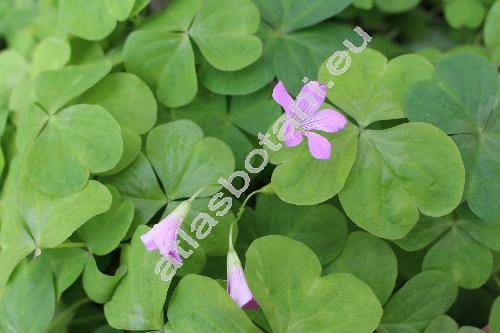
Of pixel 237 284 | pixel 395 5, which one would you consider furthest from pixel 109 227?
pixel 395 5

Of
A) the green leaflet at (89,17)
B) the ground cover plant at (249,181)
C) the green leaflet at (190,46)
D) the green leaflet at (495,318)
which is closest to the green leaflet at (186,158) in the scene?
the ground cover plant at (249,181)

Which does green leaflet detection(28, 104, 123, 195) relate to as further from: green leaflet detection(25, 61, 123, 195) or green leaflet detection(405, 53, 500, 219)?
green leaflet detection(405, 53, 500, 219)

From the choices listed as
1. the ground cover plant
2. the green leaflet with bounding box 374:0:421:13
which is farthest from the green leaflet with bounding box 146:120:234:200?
the green leaflet with bounding box 374:0:421:13

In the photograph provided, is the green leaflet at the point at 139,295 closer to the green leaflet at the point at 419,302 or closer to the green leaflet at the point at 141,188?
the green leaflet at the point at 141,188

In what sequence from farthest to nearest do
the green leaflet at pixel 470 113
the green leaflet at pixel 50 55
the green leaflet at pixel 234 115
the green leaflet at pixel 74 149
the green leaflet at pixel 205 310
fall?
1. the green leaflet at pixel 50 55
2. the green leaflet at pixel 234 115
3. the green leaflet at pixel 74 149
4. the green leaflet at pixel 470 113
5. the green leaflet at pixel 205 310

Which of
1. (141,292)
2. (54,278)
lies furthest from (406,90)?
(54,278)

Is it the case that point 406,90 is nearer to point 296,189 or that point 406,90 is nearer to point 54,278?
point 296,189
